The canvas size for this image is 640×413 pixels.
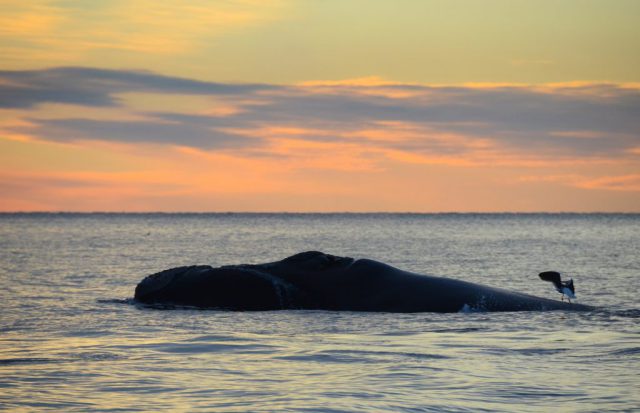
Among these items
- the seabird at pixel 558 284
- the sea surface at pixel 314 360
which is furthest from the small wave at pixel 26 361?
the seabird at pixel 558 284

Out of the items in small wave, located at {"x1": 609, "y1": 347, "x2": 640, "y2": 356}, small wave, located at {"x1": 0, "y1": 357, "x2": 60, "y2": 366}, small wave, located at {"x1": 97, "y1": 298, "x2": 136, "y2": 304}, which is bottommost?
small wave, located at {"x1": 0, "y1": 357, "x2": 60, "y2": 366}

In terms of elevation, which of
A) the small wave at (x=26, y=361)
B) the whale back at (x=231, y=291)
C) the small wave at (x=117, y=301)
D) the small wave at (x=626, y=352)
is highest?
the whale back at (x=231, y=291)

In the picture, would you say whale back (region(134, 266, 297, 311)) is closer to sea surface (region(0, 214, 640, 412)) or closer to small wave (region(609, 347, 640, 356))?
sea surface (region(0, 214, 640, 412))

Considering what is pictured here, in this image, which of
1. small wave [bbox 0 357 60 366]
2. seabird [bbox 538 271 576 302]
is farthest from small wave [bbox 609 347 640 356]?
small wave [bbox 0 357 60 366]

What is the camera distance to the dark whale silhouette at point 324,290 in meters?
25.8

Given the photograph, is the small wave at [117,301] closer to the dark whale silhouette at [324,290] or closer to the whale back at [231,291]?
the whale back at [231,291]

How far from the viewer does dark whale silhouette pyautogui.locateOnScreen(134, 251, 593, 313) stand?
25781 millimetres

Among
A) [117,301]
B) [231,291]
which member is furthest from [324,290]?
[117,301]

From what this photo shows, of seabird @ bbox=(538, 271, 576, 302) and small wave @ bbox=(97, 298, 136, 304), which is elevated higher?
seabird @ bbox=(538, 271, 576, 302)

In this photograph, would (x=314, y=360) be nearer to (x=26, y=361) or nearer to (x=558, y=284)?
(x=26, y=361)

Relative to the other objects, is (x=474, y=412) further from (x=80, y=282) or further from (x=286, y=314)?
(x=80, y=282)

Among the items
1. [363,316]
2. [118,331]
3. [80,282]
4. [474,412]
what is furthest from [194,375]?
[80,282]

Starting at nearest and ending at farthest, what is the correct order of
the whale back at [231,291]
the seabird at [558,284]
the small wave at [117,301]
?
the whale back at [231,291], the seabird at [558,284], the small wave at [117,301]

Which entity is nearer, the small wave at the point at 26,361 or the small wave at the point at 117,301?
the small wave at the point at 26,361
